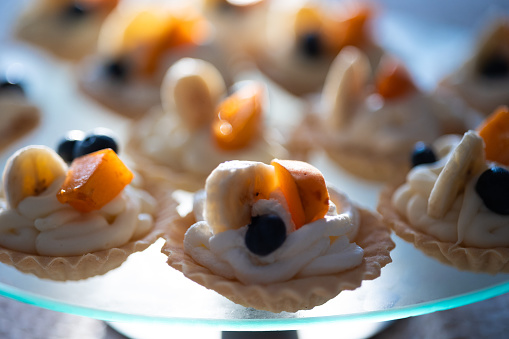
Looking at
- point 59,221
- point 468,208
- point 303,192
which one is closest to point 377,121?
point 468,208

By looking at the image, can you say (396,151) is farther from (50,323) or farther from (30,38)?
(30,38)

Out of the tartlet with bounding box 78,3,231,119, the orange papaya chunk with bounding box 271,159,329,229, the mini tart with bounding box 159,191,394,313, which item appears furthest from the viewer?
the tartlet with bounding box 78,3,231,119

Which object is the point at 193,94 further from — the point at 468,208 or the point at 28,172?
the point at 468,208

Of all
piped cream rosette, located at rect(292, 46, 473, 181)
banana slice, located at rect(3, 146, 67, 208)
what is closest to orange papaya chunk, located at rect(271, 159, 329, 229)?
banana slice, located at rect(3, 146, 67, 208)

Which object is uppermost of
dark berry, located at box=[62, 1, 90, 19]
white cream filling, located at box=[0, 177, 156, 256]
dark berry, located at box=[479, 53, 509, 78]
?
dark berry, located at box=[479, 53, 509, 78]

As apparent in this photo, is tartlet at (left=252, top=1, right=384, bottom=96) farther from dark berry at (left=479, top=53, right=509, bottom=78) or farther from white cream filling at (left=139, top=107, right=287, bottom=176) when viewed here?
white cream filling at (left=139, top=107, right=287, bottom=176)

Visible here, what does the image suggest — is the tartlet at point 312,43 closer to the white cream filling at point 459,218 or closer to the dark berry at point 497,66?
the dark berry at point 497,66

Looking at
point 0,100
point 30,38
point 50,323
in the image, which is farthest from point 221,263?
point 30,38
